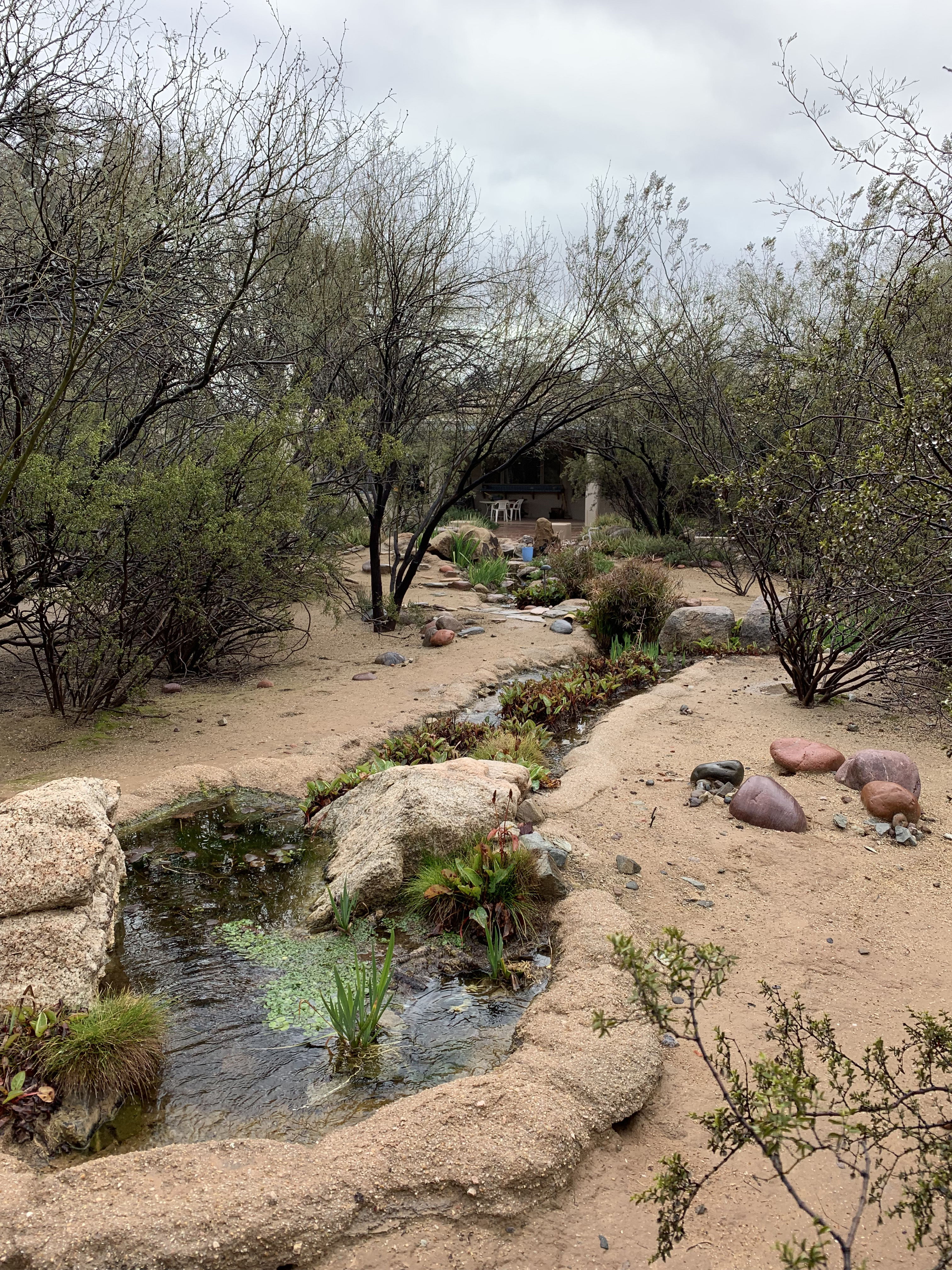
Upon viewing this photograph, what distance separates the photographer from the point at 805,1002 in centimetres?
335

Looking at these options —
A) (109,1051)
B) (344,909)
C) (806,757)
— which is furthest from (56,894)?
(806,757)

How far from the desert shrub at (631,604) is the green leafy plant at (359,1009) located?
25.2 feet

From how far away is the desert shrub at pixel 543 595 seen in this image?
13539mm

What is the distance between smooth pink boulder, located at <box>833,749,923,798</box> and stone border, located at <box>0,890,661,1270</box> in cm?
298

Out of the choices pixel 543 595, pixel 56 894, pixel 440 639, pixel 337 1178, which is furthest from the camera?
pixel 543 595

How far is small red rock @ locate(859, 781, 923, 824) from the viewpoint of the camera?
4.96 m

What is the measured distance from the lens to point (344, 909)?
159 inches

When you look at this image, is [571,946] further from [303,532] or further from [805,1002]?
[303,532]

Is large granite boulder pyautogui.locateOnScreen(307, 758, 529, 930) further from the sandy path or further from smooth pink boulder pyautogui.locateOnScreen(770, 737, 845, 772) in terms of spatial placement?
smooth pink boulder pyautogui.locateOnScreen(770, 737, 845, 772)

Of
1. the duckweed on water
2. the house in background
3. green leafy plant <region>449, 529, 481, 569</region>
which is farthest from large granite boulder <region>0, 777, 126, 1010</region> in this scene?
the house in background

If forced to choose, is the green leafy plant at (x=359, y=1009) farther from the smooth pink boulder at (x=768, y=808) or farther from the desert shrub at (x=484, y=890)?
the smooth pink boulder at (x=768, y=808)

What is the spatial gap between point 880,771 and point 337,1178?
4.15m

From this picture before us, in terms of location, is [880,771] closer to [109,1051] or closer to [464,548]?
[109,1051]

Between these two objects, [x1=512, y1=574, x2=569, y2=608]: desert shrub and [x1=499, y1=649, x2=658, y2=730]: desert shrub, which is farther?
[x1=512, y1=574, x2=569, y2=608]: desert shrub
